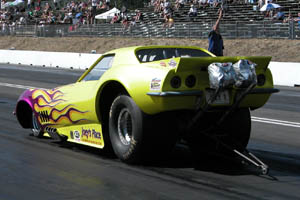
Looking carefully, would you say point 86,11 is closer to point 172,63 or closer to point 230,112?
point 230,112

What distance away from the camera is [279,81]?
2148cm

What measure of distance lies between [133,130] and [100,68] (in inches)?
53.7

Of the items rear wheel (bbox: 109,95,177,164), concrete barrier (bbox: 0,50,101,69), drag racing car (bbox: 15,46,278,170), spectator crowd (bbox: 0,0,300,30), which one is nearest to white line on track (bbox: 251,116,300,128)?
drag racing car (bbox: 15,46,278,170)

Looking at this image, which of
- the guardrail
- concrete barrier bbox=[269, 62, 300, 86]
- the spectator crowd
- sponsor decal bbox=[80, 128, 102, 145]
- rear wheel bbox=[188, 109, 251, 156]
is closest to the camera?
rear wheel bbox=[188, 109, 251, 156]

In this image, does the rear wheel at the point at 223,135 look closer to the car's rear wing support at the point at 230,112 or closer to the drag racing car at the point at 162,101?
the drag racing car at the point at 162,101

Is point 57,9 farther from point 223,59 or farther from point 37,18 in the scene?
point 223,59

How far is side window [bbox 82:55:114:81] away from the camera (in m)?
7.45

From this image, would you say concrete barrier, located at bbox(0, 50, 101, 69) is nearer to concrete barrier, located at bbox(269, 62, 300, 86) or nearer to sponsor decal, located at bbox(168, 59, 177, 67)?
concrete barrier, located at bbox(269, 62, 300, 86)

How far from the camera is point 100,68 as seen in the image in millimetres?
7562

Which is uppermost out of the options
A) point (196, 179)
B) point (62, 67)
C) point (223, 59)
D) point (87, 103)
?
point (223, 59)

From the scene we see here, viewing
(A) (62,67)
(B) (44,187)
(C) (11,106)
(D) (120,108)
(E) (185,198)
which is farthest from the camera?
(A) (62,67)

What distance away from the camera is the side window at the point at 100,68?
24.5 ft

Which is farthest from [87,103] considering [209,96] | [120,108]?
[209,96]

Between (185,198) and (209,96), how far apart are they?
1485mm
